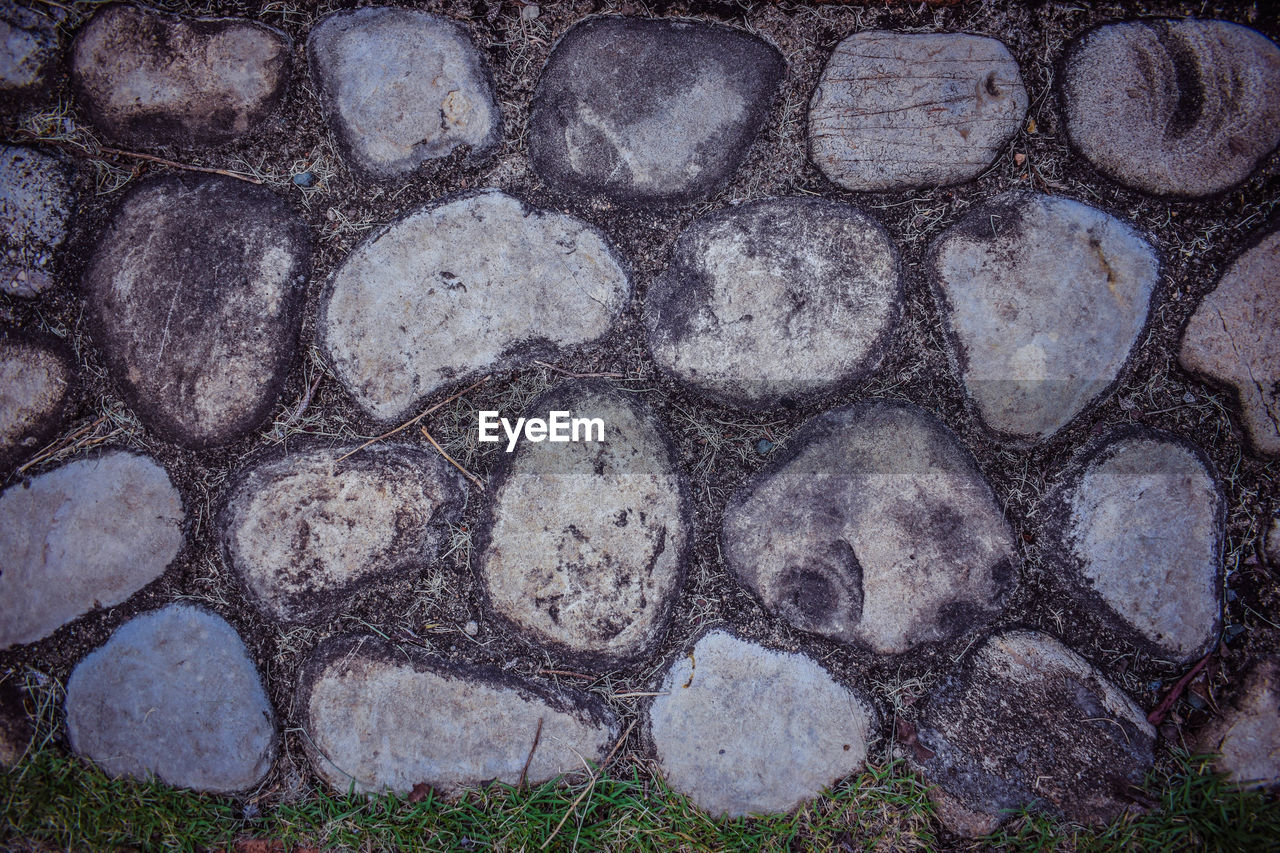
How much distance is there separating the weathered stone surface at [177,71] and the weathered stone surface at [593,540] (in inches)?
43.3

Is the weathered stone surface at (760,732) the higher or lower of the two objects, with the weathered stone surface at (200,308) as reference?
lower

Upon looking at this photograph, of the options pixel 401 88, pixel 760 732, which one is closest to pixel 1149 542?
pixel 760 732

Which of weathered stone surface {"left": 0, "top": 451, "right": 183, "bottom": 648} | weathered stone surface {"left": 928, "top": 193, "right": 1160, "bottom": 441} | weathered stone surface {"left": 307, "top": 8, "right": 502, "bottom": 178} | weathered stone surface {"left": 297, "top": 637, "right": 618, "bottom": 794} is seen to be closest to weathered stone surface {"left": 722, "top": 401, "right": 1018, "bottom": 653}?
weathered stone surface {"left": 928, "top": 193, "right": 1160, "bottom": 441}

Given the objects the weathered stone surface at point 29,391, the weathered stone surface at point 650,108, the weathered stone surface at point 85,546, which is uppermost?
the weathered stone surface at point 650,108

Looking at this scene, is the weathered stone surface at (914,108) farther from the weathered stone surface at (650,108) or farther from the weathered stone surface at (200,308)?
the weathered stone surface at (200,308)

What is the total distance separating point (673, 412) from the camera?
5.48 ft

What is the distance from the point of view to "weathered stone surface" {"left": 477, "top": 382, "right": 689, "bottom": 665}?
1.61 metres

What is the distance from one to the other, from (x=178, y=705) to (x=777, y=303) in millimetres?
1728

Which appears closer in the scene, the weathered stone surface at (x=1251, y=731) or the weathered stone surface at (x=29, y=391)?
the weathered stone surface at (x=1251, y=731)

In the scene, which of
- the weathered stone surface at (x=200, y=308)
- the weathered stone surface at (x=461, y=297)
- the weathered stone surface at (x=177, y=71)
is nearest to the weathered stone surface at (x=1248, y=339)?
the weathered stone surface at (x=461, y=297)

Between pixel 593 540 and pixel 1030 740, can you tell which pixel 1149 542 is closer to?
pixel 1030 740

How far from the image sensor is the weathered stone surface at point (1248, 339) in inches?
63.2

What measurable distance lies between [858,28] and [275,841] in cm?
247

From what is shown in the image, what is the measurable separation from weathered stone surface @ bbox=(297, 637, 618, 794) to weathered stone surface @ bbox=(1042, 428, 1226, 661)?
122 cm
